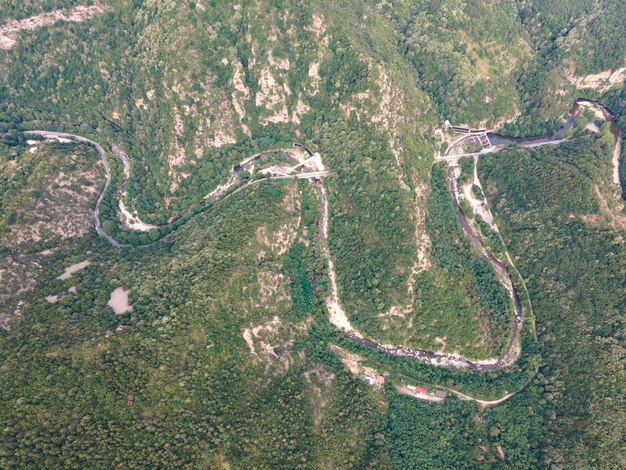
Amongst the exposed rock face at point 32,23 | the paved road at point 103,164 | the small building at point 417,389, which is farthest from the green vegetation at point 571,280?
the exposed rock face at point 32,23

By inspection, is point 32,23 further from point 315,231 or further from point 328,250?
point 328,250

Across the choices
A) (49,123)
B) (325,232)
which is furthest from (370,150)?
(49,123)

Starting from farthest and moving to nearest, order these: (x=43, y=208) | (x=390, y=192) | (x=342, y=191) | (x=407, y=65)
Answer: (x=407, y=65)
(x=342, y=191)
(x=390, y=192)
(x=43, y=208)

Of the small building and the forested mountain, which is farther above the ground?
the forested mountain

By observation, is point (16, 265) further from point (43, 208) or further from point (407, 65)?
point (407, 65)

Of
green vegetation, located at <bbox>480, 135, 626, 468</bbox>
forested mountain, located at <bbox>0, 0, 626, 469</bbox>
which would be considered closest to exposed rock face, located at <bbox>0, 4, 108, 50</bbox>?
forested mountain, located at <bbox>0, 0, 626, 469</bbox>

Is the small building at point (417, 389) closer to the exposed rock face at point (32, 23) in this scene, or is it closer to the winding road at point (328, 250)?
the winding road at point (328, 250)

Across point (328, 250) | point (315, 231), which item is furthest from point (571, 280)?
point (315, 231)

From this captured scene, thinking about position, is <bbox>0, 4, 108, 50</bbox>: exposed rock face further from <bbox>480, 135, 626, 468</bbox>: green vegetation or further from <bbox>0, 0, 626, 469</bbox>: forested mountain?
<bbox>480, 135, 626, 468</bbox>: green vegetation

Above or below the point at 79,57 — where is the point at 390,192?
below
